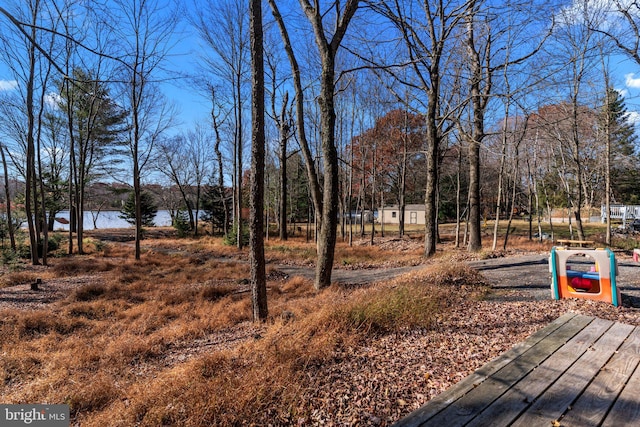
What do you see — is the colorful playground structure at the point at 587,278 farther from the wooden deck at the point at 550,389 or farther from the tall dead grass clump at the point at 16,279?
the tall dead grass clump at the point at 16,279

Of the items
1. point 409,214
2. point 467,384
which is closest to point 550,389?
point 467,384

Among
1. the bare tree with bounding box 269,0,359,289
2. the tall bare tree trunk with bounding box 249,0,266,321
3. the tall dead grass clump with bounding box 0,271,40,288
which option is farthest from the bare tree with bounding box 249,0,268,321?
the tall dead grass clump with bounding box 0,271,40,288

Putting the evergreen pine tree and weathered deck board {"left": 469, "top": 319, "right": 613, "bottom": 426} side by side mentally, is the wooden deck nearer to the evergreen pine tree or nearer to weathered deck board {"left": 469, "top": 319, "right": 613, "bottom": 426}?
weathered deck board {"left": 469, "top": 319, "right": 613, "bottom": 426}

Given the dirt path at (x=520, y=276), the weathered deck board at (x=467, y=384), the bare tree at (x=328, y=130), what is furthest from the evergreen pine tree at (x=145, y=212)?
the weathered deck board at (x=467, y=384)

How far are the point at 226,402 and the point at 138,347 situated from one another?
265cm

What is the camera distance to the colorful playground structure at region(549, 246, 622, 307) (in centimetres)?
430

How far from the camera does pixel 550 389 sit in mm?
2229

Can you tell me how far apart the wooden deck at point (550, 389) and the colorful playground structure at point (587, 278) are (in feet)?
5.11

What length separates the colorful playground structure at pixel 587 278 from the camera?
4.30m

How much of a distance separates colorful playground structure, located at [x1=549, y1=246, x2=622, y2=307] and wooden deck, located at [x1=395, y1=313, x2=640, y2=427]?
156 centimetres

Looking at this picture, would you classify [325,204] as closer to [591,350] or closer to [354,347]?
[354,347]

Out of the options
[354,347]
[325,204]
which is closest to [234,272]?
[325,204]

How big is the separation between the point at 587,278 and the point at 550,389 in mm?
3444

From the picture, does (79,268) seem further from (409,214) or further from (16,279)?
(409,214)
